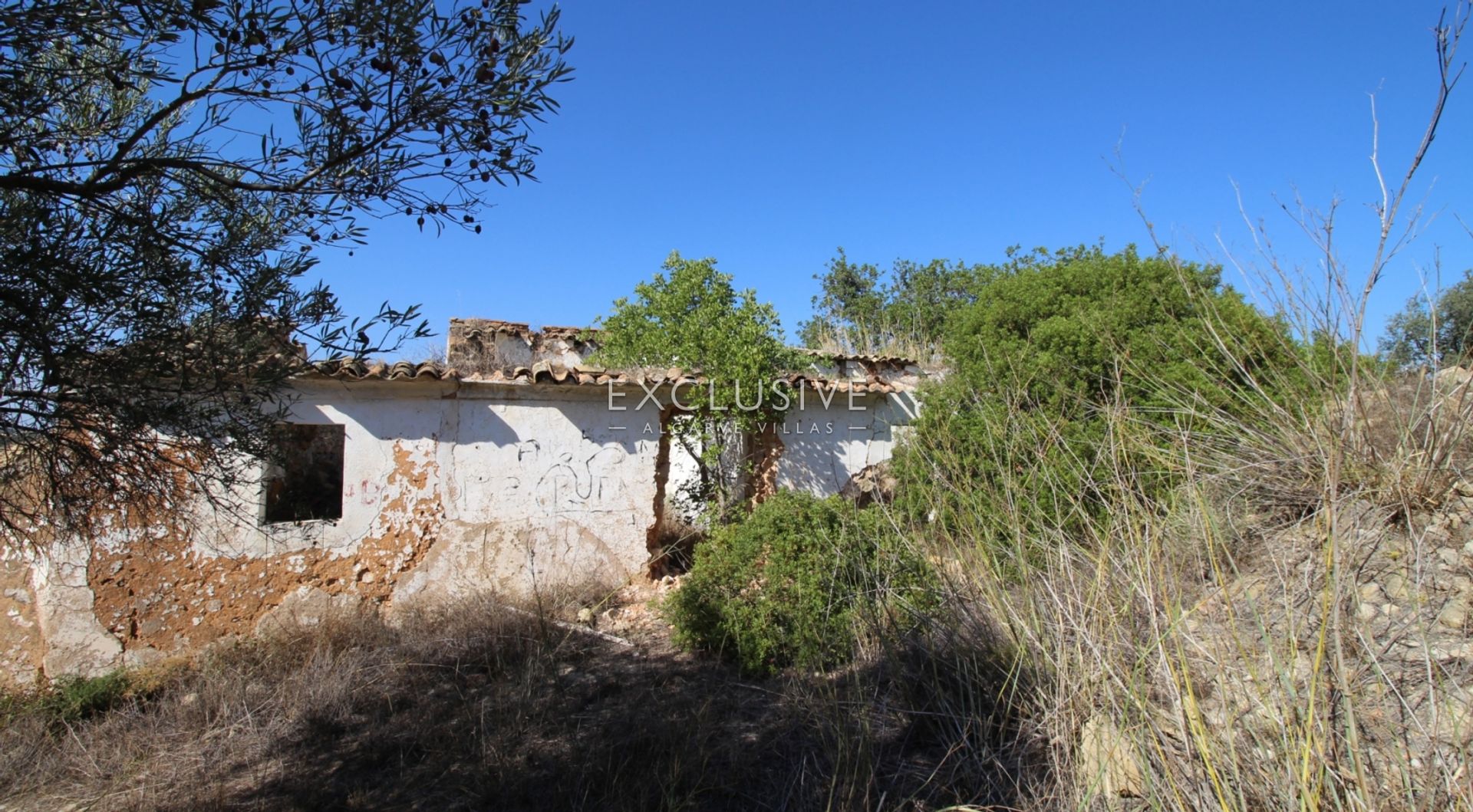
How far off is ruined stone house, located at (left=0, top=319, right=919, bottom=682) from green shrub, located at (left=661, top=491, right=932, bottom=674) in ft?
5.88

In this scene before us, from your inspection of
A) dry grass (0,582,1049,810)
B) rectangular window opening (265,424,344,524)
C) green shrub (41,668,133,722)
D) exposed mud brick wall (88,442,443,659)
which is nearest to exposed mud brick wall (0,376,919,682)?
exposed mud brick wall (88,442,443,659)

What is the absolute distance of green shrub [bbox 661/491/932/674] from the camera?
5.21 meters

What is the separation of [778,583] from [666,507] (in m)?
4.66

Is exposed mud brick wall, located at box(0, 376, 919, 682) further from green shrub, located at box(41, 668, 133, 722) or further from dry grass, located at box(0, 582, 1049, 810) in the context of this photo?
dry grass, located at box(0, 582, 1049, 810)

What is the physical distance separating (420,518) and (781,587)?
355 cm

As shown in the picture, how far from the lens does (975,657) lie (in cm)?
352

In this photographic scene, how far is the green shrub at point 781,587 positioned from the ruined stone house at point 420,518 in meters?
1.79

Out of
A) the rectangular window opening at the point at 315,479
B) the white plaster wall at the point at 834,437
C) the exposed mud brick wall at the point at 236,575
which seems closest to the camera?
the exposed mud brick wall at the point at 236,575

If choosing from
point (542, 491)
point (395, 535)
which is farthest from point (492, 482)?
point (395, 535)

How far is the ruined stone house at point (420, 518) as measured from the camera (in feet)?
19.9

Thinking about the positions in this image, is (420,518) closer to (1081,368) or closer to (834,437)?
(834,437)

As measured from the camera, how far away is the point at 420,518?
23.8 ft

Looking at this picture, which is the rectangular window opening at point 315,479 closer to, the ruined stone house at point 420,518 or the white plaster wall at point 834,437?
the ruined stone house at point 420,518

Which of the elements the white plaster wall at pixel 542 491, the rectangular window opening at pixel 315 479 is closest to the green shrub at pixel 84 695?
the white plaster wall at pixel 542 491
